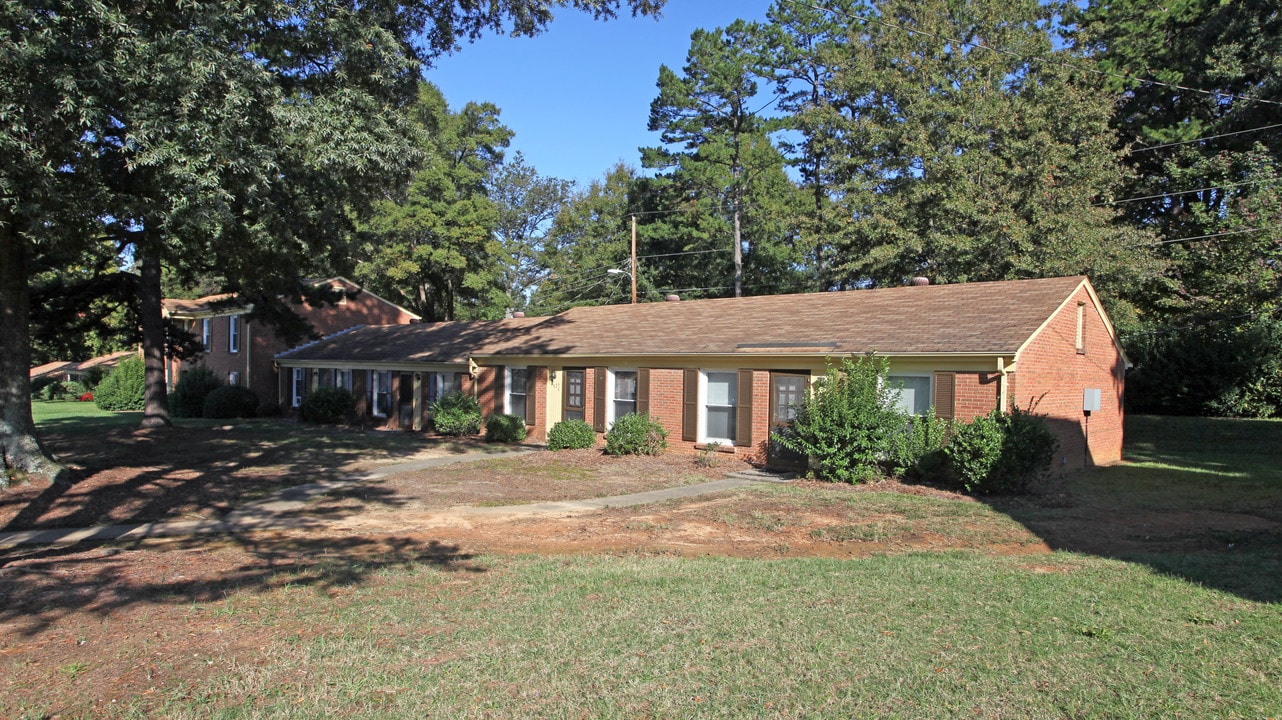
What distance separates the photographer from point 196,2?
1041 cm

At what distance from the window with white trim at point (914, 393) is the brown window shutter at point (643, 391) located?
20.0ft

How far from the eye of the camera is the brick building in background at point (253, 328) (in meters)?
33.4

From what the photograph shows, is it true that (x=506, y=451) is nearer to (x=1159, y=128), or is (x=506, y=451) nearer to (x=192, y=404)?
(x=192, y=404)

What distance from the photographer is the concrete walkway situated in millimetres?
9969

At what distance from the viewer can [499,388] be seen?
23250 mm

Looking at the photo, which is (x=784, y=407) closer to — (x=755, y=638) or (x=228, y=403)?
(x=755, y=638)

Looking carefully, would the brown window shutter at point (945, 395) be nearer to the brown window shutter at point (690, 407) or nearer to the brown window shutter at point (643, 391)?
the brown window shutter at point (690, 407)

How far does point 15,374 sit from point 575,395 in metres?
11.9

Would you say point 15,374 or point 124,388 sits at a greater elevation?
point 15,374

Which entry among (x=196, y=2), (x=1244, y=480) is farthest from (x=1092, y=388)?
(x=196, y=2)

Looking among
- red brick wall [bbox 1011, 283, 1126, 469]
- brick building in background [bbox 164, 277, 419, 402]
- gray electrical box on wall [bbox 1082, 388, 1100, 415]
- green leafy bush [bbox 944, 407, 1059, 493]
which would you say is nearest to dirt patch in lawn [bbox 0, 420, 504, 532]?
brick building in background [bbox 164, 277, 419, 402]

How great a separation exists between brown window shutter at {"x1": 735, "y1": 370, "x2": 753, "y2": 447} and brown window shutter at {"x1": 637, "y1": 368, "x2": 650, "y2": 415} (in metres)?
2.65

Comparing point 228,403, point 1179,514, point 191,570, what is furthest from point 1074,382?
point 228,403

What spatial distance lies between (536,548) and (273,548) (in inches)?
118
